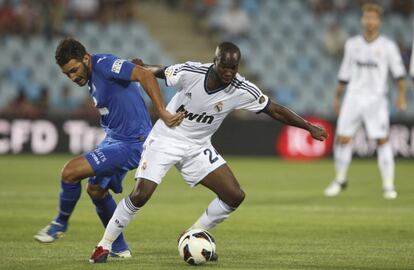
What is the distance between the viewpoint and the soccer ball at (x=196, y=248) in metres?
7.53

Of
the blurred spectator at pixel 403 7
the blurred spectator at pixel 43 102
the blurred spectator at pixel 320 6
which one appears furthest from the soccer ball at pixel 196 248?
the blurred spectator at pixel 403 7

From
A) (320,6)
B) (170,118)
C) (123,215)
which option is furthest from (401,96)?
(320,6)

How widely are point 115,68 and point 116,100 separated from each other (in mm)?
369

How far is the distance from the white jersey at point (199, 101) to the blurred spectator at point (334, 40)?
56.6 feet

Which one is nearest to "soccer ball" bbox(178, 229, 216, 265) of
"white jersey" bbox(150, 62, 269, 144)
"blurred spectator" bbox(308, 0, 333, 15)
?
"white jersey" bbox(150, 62, 269, 144)

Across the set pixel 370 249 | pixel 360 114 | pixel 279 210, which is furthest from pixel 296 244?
pixel 360 114

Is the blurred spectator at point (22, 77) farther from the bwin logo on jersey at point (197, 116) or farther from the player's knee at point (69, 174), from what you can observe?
the bwin logo on jersey at point (197, 116)

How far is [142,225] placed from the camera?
10562mm

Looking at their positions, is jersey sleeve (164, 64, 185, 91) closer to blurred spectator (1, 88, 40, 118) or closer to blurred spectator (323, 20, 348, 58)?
blurred spectator (1, 88, 40, 118)

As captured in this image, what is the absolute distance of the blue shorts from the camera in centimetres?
802

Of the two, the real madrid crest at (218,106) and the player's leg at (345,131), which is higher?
the real madrid crest at (218,106)

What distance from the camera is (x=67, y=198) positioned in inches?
334

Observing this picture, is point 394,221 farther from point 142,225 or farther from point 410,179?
point 410,179

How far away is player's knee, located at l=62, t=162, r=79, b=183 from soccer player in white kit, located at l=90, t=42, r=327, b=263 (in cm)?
68
